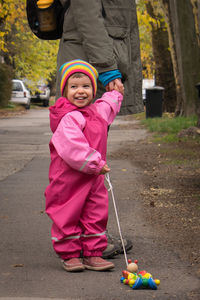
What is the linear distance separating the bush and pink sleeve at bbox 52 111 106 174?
2912cm

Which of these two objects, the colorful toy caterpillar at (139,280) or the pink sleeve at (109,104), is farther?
the pink sleeve at (109,104)

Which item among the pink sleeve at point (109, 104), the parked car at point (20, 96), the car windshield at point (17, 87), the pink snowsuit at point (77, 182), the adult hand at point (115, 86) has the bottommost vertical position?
the parked car at point (20, 96)

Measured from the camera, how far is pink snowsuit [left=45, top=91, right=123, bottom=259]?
13.9ft

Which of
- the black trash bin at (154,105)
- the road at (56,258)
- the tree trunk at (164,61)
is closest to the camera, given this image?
the road at (56,258)

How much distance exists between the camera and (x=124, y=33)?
16.3 ft

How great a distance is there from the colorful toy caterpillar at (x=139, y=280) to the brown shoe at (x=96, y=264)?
0.26 m

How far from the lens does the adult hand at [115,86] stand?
4.77 meters

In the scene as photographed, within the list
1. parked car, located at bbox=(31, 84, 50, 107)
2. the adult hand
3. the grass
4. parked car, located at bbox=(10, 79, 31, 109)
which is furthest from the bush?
the adult hand

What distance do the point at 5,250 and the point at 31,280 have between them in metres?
0.81

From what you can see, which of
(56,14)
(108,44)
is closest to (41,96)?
(56,14)

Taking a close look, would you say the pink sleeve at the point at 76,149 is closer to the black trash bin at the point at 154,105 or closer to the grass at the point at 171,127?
the grass at the point at 171,127

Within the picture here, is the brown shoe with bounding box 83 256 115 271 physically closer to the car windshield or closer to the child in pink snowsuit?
the child in pink snowsuit

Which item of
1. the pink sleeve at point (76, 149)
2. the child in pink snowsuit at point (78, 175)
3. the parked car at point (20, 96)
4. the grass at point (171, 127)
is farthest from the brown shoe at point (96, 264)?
the parked car at point (20, 96)

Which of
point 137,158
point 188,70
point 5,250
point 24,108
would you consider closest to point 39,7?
point 5,250
